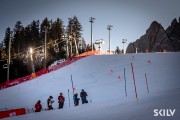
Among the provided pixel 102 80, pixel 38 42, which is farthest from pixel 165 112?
pixel 38 42

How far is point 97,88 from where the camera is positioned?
82.4 ft

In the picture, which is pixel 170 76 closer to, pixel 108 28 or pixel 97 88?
pixel 97 88

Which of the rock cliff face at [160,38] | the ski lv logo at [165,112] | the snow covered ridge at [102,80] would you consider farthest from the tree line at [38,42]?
the ski lv logo at [165,112]

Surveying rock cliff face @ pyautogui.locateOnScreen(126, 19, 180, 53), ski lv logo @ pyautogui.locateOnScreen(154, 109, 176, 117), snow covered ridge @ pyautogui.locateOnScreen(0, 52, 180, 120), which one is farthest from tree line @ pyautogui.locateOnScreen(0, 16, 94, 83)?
ski lv logo @ pyautogui.locateOnScreen(154, 109, 176, 117)

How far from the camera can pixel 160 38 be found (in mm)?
96750

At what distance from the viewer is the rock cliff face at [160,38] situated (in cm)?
9319

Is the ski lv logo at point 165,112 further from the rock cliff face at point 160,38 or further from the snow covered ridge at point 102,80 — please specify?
the rock cliff face at point 160,38

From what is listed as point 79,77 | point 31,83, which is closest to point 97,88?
point 79,77

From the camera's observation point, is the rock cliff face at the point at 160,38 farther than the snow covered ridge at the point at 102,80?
Yes

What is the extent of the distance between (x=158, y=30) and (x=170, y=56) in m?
67.4

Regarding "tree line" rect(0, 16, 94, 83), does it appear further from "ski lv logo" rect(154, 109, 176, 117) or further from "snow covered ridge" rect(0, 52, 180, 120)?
"ski lv logo" rect(154, 109, 176, 117)

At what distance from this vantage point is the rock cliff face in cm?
9319

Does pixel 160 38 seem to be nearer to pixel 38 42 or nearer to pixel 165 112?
pixel 38 42

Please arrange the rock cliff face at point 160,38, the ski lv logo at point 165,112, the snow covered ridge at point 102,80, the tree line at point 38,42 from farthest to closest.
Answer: the rock cliff face at point 160,38 < the tree line at point 38,42 < the snow covered ridge at point 102,80 < the ski lv logo at point 165,112
